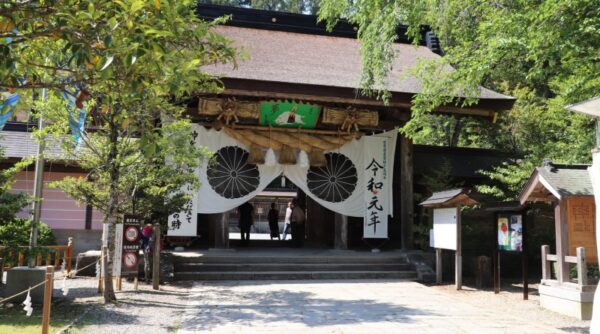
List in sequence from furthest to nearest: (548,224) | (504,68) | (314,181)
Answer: (314,181) < (548,224) < (504,68)

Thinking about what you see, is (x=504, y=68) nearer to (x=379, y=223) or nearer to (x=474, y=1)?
(x=474, y=1)

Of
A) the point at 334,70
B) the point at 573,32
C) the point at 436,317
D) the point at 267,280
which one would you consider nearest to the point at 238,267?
the point at 267,280

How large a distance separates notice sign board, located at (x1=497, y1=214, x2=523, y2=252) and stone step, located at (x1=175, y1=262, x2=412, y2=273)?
2.58 meters

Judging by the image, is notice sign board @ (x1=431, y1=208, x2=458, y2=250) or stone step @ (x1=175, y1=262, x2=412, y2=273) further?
stone step @ (x1=175, y1=262, x2=412, y2=273)

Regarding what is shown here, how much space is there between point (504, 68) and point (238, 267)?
23.4 ft

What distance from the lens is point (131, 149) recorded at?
8242 mm

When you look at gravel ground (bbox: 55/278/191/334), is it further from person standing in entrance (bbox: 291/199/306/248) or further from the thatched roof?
person standing in entrance (bbox: 291/199/306/248)

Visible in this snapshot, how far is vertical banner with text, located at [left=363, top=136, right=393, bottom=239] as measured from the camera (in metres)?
12.8

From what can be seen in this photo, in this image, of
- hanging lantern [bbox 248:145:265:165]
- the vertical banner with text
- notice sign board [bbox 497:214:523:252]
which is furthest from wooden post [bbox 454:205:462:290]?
hanging lantern [bbox 248:145:265:165]

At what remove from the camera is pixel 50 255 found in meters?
9.25

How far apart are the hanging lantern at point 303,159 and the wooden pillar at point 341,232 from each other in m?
1.87

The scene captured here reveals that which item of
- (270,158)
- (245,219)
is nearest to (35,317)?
(270,158)

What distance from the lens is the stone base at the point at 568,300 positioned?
7.20 m

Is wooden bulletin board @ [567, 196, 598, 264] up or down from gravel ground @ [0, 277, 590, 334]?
up
